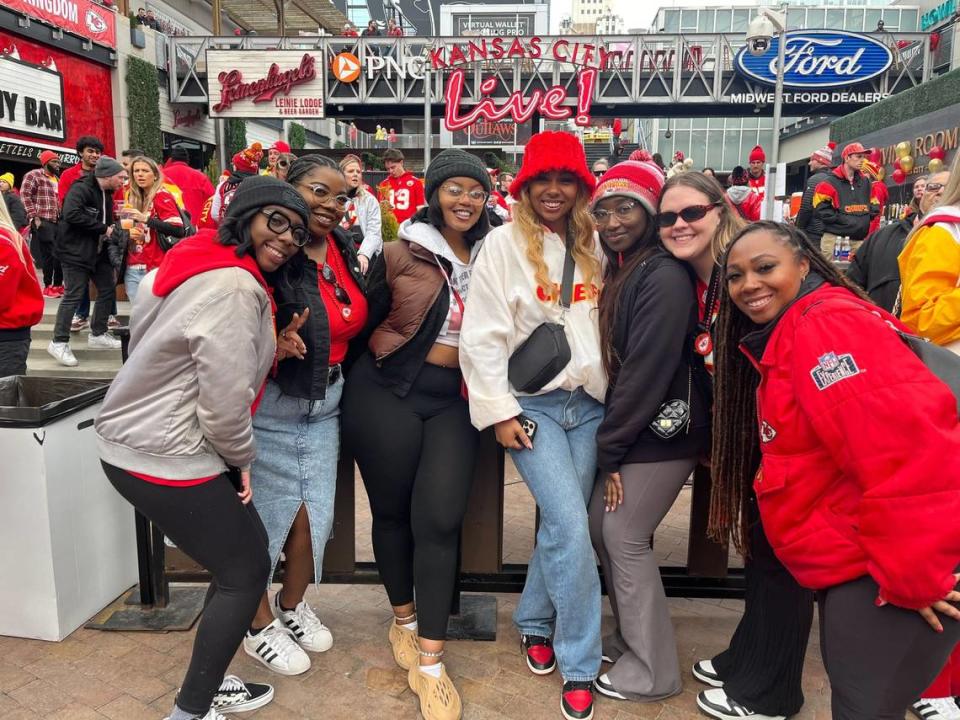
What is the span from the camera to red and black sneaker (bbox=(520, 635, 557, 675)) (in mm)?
2896

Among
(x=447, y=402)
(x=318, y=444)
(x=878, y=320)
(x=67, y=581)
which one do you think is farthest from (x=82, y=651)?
(x=878, y=320)

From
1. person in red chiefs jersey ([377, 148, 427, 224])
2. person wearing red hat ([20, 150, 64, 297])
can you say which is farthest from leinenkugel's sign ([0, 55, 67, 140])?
person in red chiefs jersey ([377, 148, 427, 224])

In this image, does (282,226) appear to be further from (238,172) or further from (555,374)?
(238,172)

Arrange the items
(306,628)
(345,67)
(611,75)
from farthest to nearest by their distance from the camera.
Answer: (345,67)
(611,75)
(306,628)

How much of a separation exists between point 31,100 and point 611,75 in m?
15.8

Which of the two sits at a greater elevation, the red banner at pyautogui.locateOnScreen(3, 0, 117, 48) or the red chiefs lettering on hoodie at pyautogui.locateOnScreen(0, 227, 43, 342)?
the red banner at pyautogui.locateOnScreen(3, 0, 117, 48)

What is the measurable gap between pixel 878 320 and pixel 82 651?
10.6 feet

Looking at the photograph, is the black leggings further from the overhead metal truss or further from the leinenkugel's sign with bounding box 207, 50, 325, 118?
the leinenkugel's sign with bounding box 207, 50, 325, 118

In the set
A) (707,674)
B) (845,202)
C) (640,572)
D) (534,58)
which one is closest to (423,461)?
(640,572)

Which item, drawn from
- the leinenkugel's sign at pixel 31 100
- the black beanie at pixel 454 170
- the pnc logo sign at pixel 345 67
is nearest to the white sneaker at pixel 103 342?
the black beanie at pixel 454 170

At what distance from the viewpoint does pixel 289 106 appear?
2258 centimetres

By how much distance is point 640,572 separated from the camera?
2660 millimetres

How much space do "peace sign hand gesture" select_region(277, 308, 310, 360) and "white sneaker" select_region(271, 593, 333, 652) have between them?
121 cm

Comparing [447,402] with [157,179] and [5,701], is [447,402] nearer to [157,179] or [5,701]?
[5,701]
